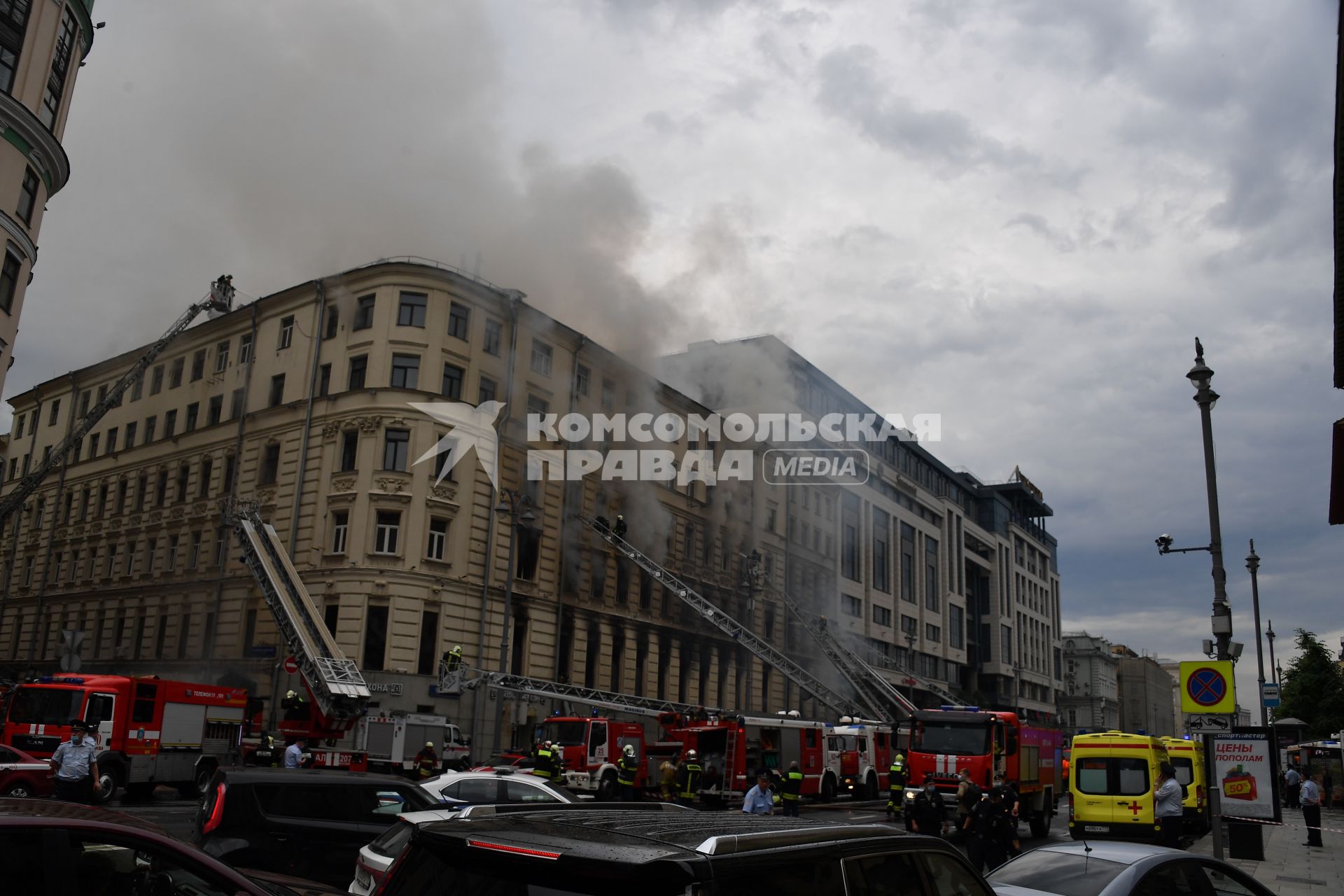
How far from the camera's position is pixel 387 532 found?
3209 cm

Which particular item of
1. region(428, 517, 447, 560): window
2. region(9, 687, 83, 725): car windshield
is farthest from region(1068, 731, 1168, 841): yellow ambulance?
region(9, 687, 83, 725): car windshield

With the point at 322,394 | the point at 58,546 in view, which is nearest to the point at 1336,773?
the point at 322,394

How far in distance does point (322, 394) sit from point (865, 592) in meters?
35.7

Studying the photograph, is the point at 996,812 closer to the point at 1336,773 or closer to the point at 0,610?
the point at 1336,773

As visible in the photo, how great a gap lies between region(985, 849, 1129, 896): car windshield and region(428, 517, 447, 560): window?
89.6 ft

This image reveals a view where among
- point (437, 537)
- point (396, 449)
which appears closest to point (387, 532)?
point (437, 537)

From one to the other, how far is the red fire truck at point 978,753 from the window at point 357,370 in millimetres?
21134

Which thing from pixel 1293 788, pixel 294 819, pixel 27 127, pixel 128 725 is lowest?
pixel 1293 788

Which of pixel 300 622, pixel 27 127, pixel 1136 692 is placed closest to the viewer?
pixel 27 127

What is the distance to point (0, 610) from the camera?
155 feet

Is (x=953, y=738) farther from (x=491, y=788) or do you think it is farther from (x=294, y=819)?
(x=294, y=819)

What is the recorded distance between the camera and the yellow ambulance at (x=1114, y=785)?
61.7 feet

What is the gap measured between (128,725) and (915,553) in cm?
5411

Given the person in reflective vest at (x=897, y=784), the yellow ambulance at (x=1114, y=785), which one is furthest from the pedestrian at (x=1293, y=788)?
the person in reflective vest at (x=897, y=784)
